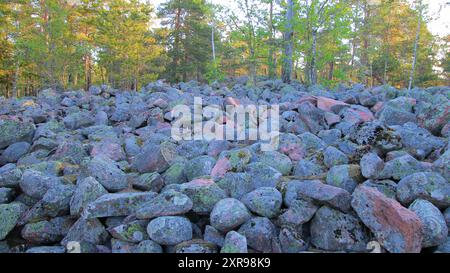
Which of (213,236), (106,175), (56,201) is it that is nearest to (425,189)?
(213,236)

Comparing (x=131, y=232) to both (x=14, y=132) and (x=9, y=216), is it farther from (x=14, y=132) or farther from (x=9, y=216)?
(x=14, y=132)

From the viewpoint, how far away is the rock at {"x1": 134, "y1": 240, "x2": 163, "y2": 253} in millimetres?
2346

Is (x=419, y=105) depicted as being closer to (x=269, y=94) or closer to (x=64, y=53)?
(x=269, y=94)

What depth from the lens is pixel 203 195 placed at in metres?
2.63

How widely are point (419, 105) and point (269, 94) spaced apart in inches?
128

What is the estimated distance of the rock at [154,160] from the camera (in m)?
3.63

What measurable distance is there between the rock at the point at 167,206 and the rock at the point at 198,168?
765 millimetres

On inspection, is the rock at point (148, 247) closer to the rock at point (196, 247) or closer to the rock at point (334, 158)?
the rock at point (196, 247)

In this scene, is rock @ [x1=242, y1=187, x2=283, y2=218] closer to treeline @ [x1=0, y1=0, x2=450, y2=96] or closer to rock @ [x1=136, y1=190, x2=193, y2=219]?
rock @ [x1=136, y1=190, x2=193, y2=219]

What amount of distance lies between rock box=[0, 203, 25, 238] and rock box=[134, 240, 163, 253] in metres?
1.21

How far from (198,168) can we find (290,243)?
1.33 metres

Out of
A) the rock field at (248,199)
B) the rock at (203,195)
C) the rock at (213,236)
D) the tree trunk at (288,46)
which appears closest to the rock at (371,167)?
the rock field at (248,199)

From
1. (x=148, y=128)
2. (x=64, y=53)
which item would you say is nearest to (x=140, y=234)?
(x=148, y=128)

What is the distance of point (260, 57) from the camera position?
37.6 feet
